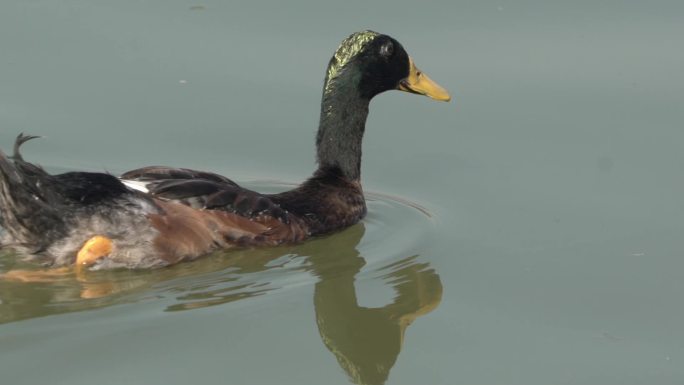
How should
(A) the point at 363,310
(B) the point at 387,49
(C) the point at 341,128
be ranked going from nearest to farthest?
(A) the point at 363,310 < (B) the point at 387,49 < (C) the point at 341,128

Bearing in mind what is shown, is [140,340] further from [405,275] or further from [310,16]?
[310,16]

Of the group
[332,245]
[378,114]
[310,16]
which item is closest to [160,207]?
[332,245]

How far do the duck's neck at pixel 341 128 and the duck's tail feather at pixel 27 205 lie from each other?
8.05 ft

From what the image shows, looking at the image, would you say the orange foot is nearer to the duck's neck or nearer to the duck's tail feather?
the duck's tail feather

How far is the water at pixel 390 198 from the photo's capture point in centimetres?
803

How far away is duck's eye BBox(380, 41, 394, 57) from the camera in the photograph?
10.5 metres

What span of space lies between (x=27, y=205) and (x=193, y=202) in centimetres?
120

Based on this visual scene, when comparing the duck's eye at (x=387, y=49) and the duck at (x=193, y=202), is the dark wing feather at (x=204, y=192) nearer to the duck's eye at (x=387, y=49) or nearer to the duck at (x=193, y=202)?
the duck at (x=193, y=202)

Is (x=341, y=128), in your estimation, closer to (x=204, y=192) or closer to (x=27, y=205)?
(x=204, y=192)

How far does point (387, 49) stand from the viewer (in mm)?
10547

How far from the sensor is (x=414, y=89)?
35.4 ft

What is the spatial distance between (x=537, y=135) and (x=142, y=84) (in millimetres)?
3226

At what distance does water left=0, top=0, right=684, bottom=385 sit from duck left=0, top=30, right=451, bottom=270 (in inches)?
5.9

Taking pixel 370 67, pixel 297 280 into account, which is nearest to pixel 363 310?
pixel 297 280
